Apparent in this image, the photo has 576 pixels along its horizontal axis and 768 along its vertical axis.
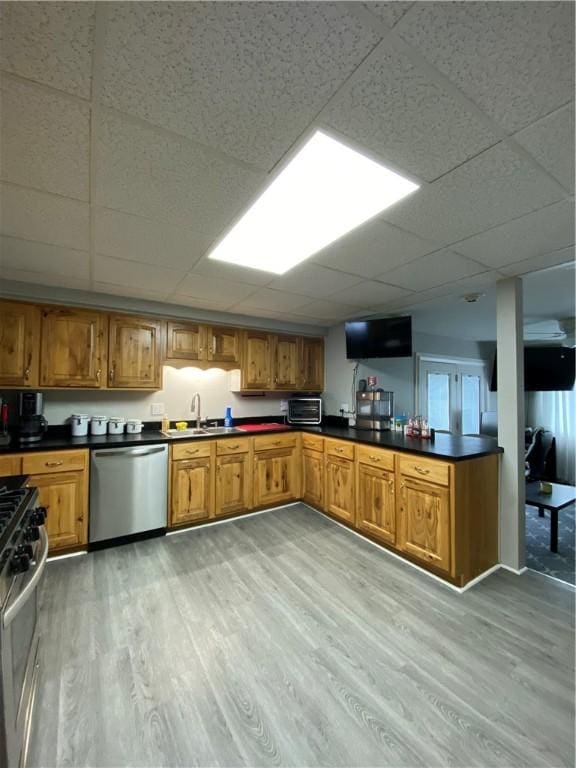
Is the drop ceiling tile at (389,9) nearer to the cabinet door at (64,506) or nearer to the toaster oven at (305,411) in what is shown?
the cabinet door at (64,506)

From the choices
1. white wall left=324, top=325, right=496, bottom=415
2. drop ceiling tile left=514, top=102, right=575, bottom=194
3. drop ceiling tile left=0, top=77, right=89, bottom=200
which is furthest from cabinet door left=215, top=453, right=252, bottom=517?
drop ceiling tile left=514, top=102, right=575, bottom=194

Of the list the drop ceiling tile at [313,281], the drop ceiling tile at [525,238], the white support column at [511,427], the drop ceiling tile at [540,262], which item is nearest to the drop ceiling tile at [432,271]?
the drop ceiling tile at [525,238]

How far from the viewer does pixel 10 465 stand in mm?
2348

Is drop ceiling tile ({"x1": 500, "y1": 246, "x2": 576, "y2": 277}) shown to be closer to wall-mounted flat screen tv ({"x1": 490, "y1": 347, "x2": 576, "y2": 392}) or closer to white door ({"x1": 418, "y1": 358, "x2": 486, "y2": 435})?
white door ({"x1": 418, "y1": 358, "x2": 486, "y2": 435})

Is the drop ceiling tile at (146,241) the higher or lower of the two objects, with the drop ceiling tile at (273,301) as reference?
lower

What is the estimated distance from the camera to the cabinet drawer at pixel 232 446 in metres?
3.32

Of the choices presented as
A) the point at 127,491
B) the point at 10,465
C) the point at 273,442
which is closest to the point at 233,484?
the point at 273,442

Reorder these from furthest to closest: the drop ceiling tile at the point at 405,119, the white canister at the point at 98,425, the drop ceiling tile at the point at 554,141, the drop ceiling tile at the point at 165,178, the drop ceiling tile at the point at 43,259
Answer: the white canister at the point at 98,425 < the drop ceiling tile at the point at 43,259 < the drop ceiling tile at the point at 165,178 < the drop ceiling tile at the point at 554,141 < the drop ceiling tile at the point at 405,119

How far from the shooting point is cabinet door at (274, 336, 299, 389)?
13.6 ft

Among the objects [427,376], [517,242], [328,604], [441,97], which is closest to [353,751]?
[328,604]

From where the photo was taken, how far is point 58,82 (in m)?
0.93

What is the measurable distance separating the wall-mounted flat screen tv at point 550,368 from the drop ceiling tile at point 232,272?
5.13 m

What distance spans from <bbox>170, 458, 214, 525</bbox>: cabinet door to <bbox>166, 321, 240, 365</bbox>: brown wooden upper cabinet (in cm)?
119

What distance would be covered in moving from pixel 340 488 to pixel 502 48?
314cm
